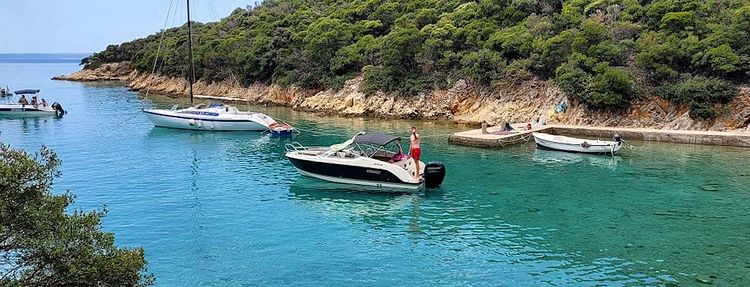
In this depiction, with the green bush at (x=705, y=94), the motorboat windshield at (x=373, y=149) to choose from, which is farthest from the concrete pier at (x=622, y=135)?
the motorboat windshield at (x=373, y=149)

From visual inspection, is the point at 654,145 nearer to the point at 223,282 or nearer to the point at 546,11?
the point at 546,11

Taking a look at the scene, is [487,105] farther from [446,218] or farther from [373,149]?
[446,218]

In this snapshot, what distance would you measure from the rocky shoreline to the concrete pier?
2331 millimetres

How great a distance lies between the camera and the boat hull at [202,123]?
45.6 meters

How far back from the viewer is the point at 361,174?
→ 2602 cm

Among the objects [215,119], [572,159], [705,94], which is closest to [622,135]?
[705,94]

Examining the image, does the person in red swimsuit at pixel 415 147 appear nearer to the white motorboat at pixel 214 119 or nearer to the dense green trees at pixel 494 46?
the white motorboat at pixel 214 119

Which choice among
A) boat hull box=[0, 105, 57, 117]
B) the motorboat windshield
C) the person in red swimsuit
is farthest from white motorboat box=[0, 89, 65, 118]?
the person in red swimsuit

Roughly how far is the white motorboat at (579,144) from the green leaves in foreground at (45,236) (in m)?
30.7

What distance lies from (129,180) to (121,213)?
6.33m

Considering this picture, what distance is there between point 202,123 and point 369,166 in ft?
81.2

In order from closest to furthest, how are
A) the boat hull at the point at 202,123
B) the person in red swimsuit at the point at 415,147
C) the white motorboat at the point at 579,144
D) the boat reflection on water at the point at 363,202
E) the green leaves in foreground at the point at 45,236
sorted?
the green leaves in foreground at the point at 45,236 → the boat reflection on water at the point at 363,202 → the person in red swimsuit at the point at 415,147 → the white motorboat at the point at 579,144 → the boat hull at the point at 202,123

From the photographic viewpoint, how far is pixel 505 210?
22625 millimetres

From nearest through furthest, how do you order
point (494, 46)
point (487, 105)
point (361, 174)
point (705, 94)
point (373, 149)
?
point (361, 174), point (373, 149), point (705, 94), point (487, 105), point (494, 46)
